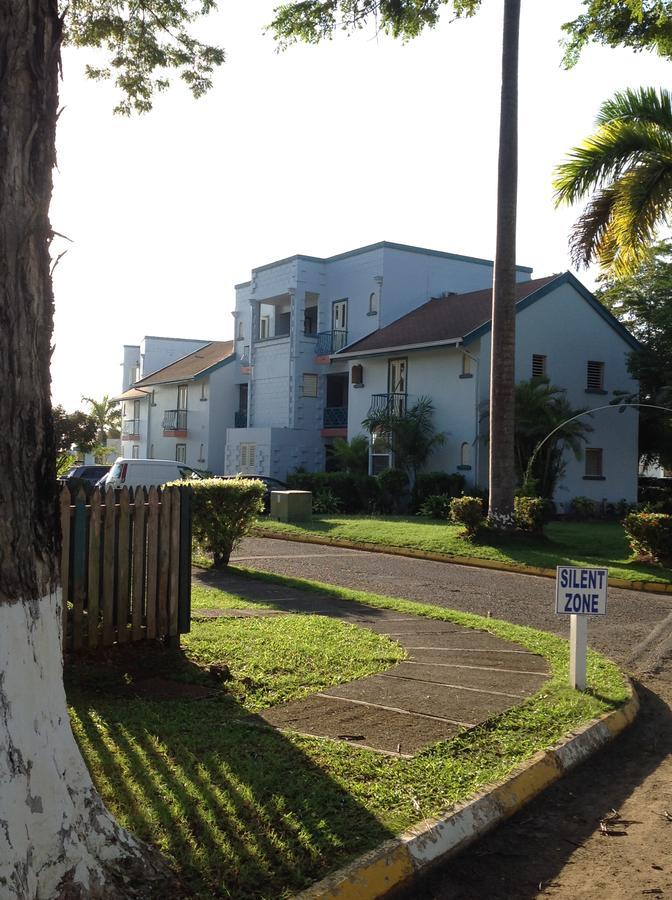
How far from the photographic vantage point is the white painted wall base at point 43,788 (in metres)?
3.31

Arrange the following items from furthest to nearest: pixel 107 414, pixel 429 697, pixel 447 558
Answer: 1. pixel 107 414
2. pixel 447 558
3. pixel 429 697

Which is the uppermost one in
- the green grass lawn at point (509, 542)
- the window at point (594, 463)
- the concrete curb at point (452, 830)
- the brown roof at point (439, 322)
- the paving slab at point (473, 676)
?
the brown roof at point (439, 322)

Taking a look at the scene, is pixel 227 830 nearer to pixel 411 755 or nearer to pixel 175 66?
pixel 411 755

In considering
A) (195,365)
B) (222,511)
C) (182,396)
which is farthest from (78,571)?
(195,365)

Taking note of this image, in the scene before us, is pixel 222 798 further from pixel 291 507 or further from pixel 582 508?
pixel 582 508

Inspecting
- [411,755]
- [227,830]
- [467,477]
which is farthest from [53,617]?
[467,477]

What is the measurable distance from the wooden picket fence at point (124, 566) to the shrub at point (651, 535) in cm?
1076

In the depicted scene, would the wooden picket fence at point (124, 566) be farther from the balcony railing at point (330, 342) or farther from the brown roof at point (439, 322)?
the balcony railing at point (330, 342)

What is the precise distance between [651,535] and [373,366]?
58.6 feet

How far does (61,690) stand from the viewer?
12.0ft

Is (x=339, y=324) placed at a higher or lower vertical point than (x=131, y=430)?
higher

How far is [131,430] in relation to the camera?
53.6 metres

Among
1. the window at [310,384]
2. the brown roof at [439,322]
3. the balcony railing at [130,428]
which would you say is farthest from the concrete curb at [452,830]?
the balcony railing at [130,428]

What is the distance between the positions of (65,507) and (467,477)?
21.9m
